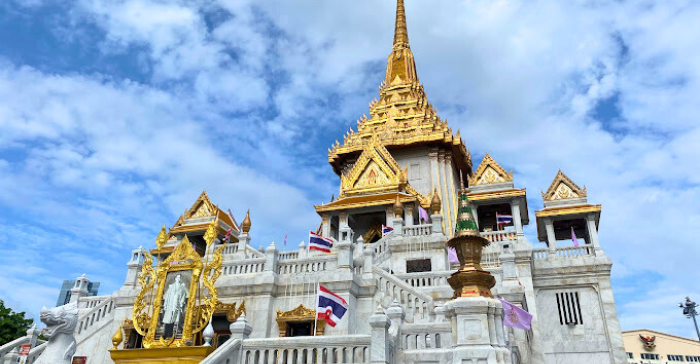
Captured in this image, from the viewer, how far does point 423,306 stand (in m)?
14.6

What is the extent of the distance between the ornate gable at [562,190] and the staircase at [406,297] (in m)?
16.9

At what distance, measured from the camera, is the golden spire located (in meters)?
52.0

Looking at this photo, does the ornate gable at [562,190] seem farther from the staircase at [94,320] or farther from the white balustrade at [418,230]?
the staircase at [94,320]

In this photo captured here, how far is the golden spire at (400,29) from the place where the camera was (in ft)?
171

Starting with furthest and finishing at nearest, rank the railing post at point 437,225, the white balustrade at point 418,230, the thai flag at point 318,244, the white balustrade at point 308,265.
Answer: the white balustrade at point 418,230
the railing post at point 437,225
the thai flag at point 318,244
the white balustrade at point 308,265

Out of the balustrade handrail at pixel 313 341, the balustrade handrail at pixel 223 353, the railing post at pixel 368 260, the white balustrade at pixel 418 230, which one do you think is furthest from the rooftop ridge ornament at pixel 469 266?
the white balustrade at pixel 418 230

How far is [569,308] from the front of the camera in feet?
80.0

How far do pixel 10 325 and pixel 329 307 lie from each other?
22.4 metres

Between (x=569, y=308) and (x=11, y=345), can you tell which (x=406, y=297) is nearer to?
(x=569, y=308)

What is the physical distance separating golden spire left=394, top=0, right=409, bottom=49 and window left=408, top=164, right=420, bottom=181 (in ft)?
57.0

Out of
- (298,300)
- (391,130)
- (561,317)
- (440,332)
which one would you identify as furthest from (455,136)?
(440,332)

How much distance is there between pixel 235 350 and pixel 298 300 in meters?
5.28

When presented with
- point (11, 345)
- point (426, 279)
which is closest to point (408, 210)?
point (426, 279)

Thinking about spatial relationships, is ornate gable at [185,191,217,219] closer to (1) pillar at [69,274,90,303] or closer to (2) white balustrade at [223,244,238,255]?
(2) white balustrade at [223,244,238,255]
